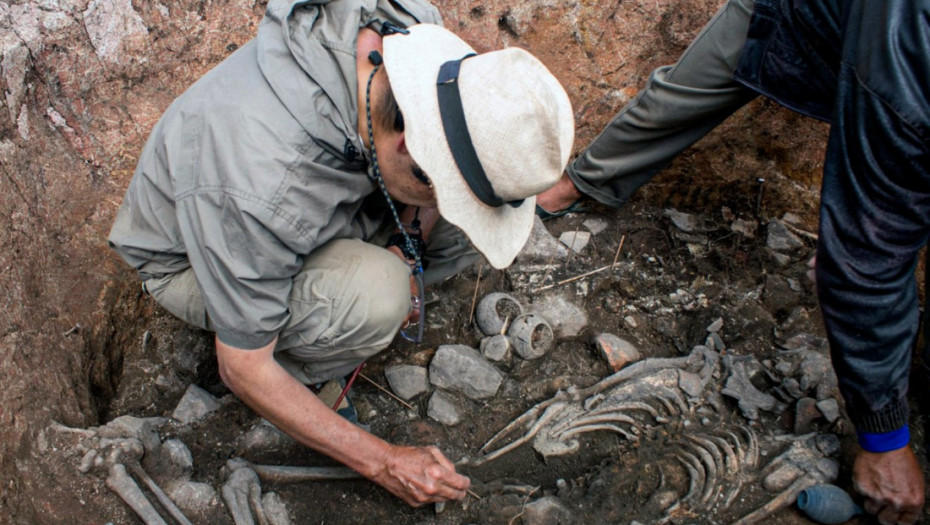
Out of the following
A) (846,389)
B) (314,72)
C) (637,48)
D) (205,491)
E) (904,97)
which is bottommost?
(205,491)

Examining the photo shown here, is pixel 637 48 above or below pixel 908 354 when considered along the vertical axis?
above

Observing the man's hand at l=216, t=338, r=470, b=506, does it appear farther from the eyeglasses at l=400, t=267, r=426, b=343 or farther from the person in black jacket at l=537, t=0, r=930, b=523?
the person in black jacket at l=537, t=0, r=930, b=523

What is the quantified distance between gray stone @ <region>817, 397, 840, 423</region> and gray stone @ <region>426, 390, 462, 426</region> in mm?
1350

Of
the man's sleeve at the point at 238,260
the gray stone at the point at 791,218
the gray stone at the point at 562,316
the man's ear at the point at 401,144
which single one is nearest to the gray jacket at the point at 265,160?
the man's sleeve at the point at 238,260

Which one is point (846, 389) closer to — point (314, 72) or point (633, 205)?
point (633, 205)

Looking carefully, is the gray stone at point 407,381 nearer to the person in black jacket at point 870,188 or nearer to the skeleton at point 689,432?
the skeleton at point 689,432

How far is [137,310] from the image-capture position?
3141 millimetres

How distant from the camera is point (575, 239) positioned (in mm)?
3584

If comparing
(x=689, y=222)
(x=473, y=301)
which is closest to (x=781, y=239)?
(x=689, y=222)

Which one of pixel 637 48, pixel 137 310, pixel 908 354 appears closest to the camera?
pixel 908 354

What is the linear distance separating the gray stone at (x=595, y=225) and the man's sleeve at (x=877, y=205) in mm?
1506

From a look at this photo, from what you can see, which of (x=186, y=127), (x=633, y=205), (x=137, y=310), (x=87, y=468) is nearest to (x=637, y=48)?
(x=633, y=205)

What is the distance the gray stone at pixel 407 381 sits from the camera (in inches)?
115

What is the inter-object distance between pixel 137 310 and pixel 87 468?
921 millimetres
